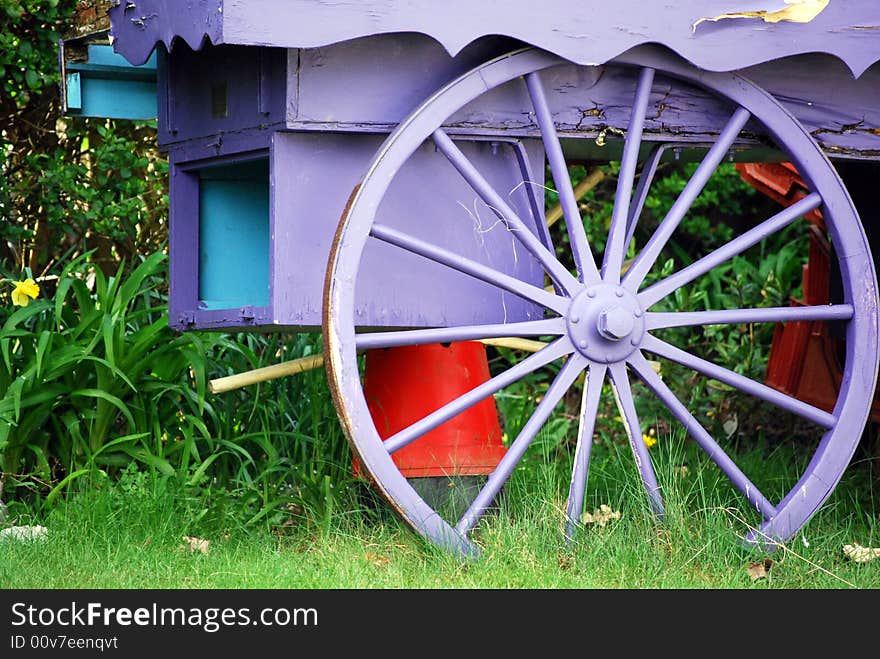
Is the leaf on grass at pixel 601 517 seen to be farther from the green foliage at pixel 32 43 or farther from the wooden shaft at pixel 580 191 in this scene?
the green foliage at pixel 32 43

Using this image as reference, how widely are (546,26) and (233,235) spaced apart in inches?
46.3

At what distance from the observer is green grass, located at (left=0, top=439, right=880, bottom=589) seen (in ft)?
9.75

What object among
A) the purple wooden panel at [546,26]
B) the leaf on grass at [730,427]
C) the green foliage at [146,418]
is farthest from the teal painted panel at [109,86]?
the leaf on grass at [730,427]

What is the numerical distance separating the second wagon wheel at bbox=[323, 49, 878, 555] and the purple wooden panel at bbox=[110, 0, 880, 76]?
104 millimetres

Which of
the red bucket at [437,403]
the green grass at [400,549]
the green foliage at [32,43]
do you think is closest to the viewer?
the green grass at [400,549]

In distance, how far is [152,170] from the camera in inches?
194

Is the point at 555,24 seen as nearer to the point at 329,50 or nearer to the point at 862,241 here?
the point at 329,50

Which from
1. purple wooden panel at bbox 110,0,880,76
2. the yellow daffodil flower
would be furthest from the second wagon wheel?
the yellow daffodil flower

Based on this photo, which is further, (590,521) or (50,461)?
(50,461)

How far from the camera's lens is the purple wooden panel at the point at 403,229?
321 cm

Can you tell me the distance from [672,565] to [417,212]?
1130 millimetres

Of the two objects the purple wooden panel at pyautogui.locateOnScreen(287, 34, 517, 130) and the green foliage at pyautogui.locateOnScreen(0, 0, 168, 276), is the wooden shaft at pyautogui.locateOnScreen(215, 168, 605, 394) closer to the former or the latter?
the purple wooden panel at pyautogui.locateOnScreen(287, 34, 517, 130)

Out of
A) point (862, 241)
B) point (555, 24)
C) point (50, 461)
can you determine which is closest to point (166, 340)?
point (50, 461)

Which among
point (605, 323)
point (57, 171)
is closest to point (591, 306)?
point (605, 323)
